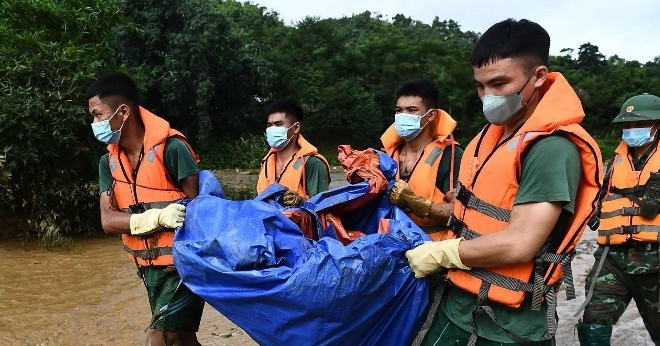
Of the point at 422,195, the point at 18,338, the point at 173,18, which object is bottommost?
the point at 18,338

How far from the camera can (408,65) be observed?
30297 mm

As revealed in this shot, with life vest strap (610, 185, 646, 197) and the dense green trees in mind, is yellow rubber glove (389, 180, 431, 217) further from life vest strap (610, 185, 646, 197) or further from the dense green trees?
Result: the dense green trees

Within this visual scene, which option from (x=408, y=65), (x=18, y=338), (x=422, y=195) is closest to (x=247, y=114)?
(x=408, y=65)

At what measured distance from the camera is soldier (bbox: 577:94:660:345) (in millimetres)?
3953

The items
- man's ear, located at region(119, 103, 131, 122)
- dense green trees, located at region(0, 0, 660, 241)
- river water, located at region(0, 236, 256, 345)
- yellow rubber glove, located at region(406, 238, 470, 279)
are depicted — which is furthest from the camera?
dense green trees, located at region(0, 0, 660, 241)

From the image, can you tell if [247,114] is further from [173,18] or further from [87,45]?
[87,45]

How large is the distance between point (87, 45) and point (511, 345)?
882cm

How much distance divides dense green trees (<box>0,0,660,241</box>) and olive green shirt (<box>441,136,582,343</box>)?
7.51 metres

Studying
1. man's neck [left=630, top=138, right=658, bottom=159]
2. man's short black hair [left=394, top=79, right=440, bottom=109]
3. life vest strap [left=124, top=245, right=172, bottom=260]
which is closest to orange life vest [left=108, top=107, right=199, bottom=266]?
life vest strap [left=124, top=245, right=172, bottom=260]

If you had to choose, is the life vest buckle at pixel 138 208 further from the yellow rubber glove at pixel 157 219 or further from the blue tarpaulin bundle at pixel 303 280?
the blue tarpaulin bundle at pixel 303 280

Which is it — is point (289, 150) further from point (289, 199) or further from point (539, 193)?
point (539, 193)

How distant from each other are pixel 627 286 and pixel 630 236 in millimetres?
377

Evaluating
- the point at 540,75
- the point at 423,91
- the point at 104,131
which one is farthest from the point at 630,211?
the point at 104,131

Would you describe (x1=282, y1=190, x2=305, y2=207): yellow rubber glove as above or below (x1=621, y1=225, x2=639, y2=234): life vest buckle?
above
